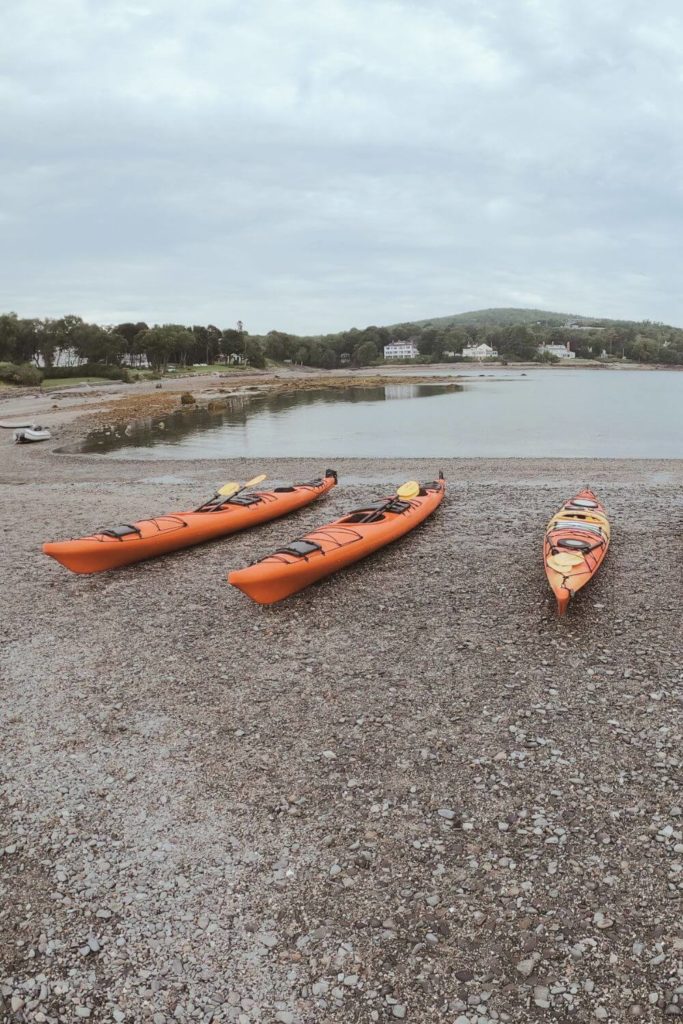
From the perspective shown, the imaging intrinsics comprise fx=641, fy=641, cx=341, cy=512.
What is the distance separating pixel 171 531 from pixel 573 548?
646cm

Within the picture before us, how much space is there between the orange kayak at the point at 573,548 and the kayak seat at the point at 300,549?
328cm

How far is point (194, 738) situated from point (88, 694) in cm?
148

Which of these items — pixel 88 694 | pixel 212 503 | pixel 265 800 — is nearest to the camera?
pixel 265 800

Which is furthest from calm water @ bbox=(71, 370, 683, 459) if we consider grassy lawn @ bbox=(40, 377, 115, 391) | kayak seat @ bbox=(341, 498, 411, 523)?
grassy lawn @ bbox=(40, 377, 115, 391)

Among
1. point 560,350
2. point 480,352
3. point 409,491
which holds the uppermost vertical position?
point 560,350

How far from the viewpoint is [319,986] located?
362 centimetres

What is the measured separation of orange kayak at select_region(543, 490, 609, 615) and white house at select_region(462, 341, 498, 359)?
153792 millimetres

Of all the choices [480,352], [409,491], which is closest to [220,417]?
[409,491]

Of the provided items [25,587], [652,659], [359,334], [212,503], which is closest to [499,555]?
[652,659]

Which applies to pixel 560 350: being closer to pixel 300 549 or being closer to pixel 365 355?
pixel 365 355

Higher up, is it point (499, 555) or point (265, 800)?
point (499, 555)

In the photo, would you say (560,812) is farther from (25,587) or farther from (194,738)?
(25,587)

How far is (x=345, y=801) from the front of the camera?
5.07 m

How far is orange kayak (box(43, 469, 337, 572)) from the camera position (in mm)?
9852
